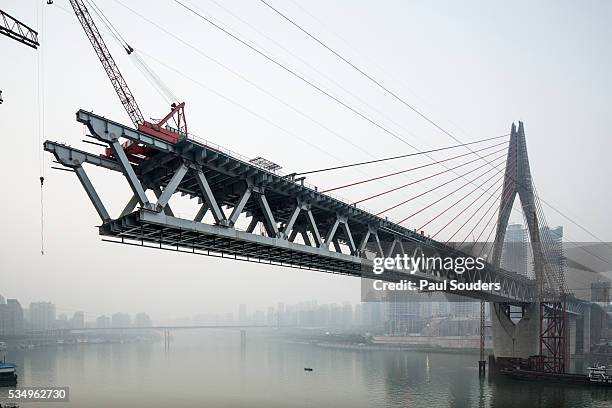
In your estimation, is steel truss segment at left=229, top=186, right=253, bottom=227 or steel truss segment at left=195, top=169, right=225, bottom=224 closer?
steel truss segment at left=195, top=169, right=225, bottom=224

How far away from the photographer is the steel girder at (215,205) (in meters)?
21.7

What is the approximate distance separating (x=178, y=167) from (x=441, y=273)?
34.0 meters

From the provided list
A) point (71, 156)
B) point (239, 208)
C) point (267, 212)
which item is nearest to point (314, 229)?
point (267, 212)

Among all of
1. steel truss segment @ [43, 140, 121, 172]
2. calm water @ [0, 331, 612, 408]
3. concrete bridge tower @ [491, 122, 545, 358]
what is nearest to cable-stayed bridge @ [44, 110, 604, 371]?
steel truss segment @ [43, 140, 121, 172]

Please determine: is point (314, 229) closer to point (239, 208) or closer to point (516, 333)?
point (239, 208)

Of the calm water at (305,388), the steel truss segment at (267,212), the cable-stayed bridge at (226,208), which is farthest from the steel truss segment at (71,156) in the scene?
the calm water at (305,388)

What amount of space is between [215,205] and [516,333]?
64302 mm

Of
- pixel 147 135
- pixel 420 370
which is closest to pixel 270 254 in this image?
pixel 147 135

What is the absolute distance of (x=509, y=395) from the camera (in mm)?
56094

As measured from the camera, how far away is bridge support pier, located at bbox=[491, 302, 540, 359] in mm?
72688

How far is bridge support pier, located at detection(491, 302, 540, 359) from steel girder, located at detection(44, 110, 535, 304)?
43.6 m

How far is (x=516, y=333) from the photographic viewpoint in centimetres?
7450

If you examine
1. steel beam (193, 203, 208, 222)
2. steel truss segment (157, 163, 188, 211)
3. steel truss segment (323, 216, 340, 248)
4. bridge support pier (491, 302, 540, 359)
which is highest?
steel truss segment (157, 163, 188, 211)

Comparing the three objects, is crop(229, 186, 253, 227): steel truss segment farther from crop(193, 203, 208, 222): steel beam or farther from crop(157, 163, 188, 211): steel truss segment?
crop(157, 163, 188, 211): steel truss segment
